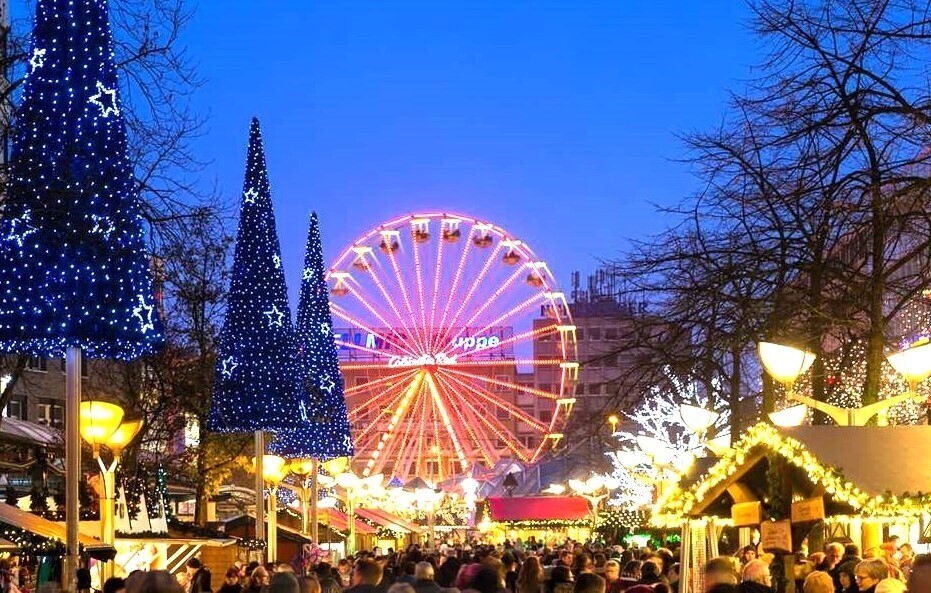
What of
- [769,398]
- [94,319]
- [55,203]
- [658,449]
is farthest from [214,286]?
[55,203]

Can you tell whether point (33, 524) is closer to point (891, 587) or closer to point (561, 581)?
point (561, 581)

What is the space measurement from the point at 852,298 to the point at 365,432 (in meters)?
48.4

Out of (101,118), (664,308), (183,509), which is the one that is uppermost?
(101,118)

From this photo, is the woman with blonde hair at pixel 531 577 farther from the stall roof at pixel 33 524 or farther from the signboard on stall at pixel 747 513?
the stall roof at pixel 33 524

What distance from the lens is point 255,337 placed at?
35.5m

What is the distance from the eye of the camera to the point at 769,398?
30000 mm

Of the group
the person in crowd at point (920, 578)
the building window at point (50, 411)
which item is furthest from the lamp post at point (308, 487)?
the person in crowd at point (920, 578)

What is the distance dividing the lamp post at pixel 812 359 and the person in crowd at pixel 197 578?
8.85 metres

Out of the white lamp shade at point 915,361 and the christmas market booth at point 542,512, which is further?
the christmas market booth at point 542,512

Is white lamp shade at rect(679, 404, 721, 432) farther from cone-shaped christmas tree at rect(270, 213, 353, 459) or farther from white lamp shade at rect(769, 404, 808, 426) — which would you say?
cone-shaped christmas tree at rect(270, 213, 353, 459)

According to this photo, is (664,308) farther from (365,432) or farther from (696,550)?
(365,432)

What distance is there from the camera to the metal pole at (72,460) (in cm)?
1988

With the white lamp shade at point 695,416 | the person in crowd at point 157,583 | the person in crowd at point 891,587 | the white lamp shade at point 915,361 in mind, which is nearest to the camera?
the person in crowd at point 157,583

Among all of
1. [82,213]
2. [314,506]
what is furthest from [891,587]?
[314,506]
